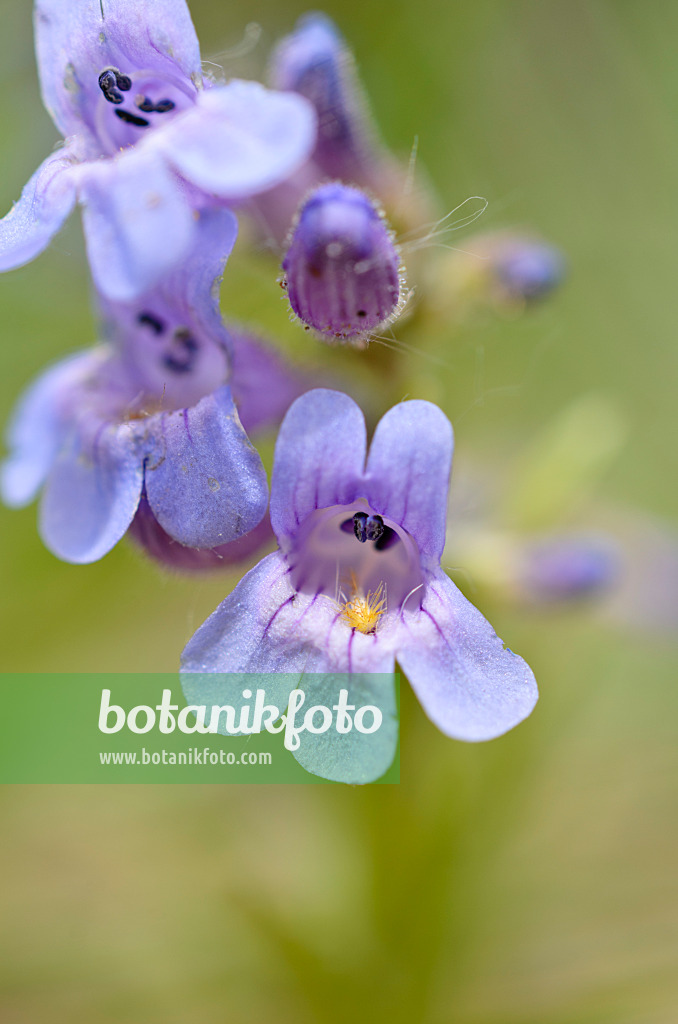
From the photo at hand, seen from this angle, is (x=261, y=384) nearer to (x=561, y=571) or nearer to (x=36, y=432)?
(x=36, y=432)

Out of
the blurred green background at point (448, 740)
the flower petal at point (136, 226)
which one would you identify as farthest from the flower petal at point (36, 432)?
the flower petal at point (136, 226)

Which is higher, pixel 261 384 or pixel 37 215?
pixel 261 384

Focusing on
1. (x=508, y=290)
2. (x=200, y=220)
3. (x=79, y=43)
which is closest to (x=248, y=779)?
(x=508, y=290)

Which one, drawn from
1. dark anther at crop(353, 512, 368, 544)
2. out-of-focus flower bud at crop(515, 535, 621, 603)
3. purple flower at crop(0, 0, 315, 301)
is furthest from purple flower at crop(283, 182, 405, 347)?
out-of-focus flower bud at crop(515, 535, 621, 603)

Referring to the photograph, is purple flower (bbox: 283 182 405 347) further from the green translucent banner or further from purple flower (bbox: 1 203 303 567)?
the green translucent banner

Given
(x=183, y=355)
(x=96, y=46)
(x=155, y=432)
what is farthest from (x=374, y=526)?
(x=96, y=46)

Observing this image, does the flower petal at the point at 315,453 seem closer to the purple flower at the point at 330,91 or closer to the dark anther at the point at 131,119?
the dark anther at the point at 131,119
